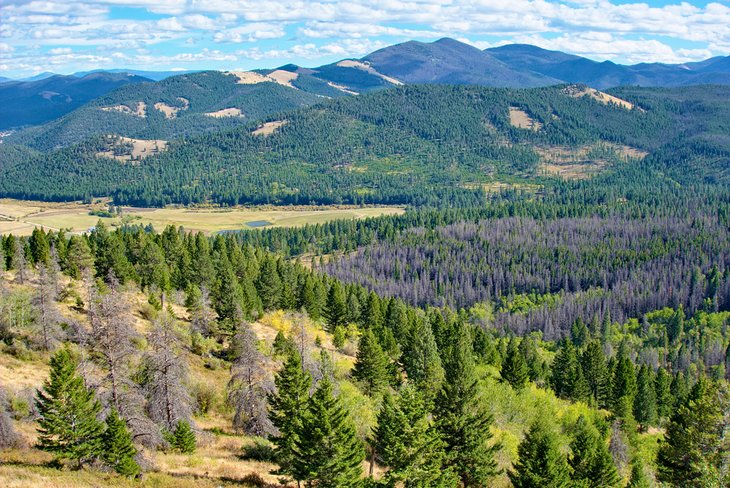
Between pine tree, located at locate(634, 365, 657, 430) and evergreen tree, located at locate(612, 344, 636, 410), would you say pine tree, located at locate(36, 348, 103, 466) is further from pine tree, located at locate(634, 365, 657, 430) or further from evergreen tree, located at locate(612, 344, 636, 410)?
pine tree, located at locate(634, 365, 657, 430)

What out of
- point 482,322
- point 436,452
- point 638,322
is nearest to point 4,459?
point 436,452

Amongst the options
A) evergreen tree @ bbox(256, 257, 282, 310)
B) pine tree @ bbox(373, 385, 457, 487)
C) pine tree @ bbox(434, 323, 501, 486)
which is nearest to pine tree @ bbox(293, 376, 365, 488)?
pine tree @ bbox(373, 385, 457, 487)

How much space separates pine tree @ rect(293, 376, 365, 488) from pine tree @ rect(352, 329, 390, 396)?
33494 mm

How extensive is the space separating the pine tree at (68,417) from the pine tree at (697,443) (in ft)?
142

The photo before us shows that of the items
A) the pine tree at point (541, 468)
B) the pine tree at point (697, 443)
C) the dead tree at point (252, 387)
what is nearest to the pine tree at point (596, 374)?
the pine tree at point (697, 443)

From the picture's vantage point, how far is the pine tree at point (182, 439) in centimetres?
4466

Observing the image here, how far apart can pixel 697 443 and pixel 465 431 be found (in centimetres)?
2147

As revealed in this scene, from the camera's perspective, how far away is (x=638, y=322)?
7392 inches

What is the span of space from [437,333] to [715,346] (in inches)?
3872

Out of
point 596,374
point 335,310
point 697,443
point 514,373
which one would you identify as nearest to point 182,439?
point 697,443

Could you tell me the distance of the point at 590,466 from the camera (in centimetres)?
4794

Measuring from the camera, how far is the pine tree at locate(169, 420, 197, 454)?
44656mm

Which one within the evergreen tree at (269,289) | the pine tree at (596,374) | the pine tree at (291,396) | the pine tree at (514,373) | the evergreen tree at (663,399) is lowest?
the evergreen tree at (663,399)

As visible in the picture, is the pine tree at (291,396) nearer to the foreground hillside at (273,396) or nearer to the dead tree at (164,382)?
the foreground hillside at (273,396)
